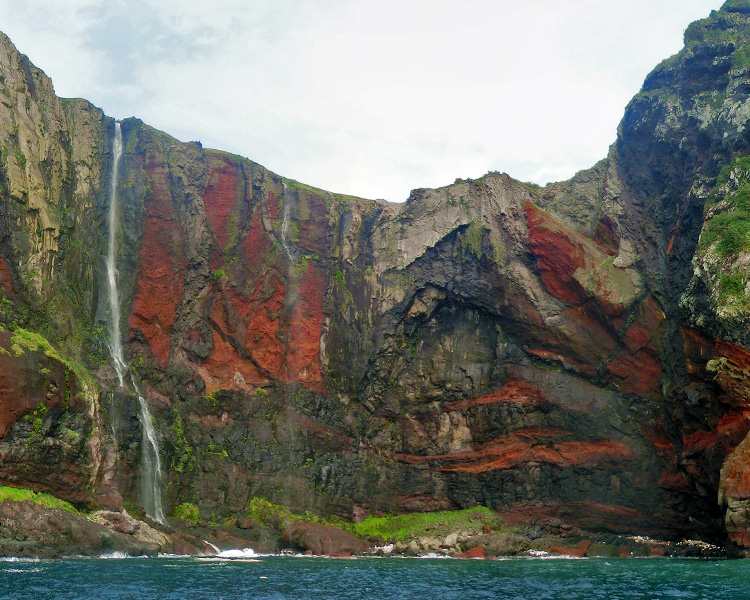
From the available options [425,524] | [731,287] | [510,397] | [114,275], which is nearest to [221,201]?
[114,275]

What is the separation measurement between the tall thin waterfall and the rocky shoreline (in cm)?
192

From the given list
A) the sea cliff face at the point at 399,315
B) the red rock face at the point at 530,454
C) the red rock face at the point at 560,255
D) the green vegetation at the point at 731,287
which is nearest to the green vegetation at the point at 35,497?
the sea cliff face at the point at 399,315

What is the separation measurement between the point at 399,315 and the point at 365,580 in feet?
86.1

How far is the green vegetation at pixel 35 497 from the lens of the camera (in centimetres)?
3153

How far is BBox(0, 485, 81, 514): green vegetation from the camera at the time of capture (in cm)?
3153

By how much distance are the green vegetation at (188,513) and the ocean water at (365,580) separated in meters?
9.01

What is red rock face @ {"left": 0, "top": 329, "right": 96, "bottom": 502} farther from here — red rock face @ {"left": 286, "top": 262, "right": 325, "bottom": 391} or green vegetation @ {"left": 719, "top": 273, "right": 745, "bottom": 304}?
green vegetation @ {"left": 719, "top": 273, "right": 745, "bottom": 304}

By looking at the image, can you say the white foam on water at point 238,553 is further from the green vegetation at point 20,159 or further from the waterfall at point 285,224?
the green vegetation at point 20,159

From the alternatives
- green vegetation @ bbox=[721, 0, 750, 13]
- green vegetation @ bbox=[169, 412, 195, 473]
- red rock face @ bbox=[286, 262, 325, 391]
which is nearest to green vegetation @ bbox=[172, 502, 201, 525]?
green vegetation @ bbox=[169, 412, 195, 473]

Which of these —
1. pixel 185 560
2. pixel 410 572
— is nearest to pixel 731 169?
pixel 410 572

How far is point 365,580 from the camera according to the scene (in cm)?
2709

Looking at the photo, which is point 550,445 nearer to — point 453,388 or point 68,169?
point 453,388

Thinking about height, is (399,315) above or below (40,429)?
above

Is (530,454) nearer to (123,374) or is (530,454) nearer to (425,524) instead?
(425,524)
